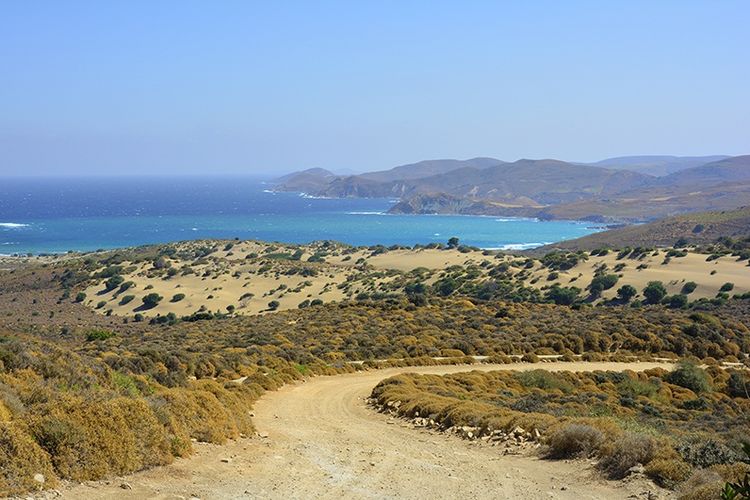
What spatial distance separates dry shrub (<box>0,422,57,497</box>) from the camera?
800 cm

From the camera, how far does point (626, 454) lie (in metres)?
10.5

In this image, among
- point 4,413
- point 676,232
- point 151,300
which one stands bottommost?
point 151,300

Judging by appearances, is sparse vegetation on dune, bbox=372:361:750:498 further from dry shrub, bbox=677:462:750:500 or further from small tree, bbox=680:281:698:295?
small tree, bbox=680:281:698:295

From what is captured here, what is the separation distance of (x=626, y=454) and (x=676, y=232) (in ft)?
381

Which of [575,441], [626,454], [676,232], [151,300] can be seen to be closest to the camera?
[626,454]

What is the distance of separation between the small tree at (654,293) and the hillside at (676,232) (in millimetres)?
54570

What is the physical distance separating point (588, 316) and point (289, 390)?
79.2 ft

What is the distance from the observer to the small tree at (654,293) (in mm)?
55594

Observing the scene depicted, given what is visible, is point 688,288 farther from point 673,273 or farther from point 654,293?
point 673,273

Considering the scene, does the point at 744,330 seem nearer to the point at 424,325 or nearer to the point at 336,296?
the point at 424,325

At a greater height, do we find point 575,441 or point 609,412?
point 575,441

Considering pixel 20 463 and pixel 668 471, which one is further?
pixel 668 471

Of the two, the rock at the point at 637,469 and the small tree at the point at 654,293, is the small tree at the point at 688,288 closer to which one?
the small tree at the point at 654,293

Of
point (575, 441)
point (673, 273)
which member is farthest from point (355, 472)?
point (673, 273)
